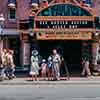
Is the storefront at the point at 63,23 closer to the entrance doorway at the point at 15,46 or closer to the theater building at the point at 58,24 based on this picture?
the theater building at the point at 58,24

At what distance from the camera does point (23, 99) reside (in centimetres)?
1772

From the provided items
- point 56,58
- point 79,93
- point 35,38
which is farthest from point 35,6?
point 79,93

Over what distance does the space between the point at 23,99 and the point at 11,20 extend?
1536 cm

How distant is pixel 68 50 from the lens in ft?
107

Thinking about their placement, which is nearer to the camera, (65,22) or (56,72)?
(56,72)

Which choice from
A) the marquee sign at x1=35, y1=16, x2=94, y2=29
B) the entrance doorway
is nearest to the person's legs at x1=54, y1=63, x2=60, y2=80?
the marquee sign at x1=35, y1=16, x2=94, y2=29

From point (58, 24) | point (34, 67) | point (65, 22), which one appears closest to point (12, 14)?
point (58, 24)

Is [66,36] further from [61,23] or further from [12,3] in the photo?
[12,3]

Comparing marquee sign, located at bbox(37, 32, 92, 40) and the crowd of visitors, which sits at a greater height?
marquee sign, located at bbox(37, 32, 92, 40)

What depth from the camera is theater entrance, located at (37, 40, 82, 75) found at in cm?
3209

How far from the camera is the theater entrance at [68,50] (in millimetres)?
32094

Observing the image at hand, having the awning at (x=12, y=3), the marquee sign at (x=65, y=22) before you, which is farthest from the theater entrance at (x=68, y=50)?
the awning at (x=12, y=3)

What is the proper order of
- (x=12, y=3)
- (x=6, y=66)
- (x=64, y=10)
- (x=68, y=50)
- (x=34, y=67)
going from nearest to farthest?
(x=34, y=67)
(x=6, y=66)
(x=64, y=10)
(x=12, y=3)
(x=68, y=50)

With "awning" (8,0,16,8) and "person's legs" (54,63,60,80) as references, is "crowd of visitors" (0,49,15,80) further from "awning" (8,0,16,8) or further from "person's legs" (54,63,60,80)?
"awning" (8,0,16,8)
